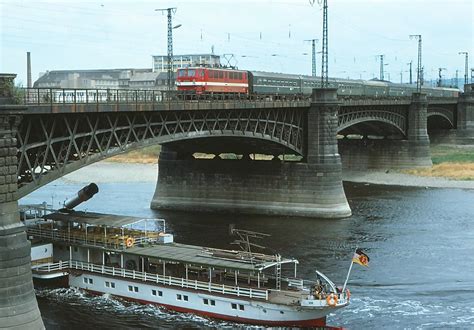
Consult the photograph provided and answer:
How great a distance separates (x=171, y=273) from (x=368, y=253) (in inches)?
670

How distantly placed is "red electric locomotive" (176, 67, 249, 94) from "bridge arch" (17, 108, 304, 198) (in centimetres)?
529

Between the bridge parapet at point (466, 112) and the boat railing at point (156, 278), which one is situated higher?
the bridge parapet at point (466, 112)

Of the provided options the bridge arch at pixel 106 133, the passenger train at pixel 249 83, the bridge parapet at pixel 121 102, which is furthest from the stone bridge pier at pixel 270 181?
the passenger train at pixel 249 83

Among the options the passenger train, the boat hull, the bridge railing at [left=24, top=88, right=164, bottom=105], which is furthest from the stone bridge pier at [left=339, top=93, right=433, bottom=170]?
the boat hull

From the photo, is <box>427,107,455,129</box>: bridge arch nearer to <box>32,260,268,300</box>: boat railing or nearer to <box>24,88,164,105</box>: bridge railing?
<box>24,88,164,105</box>: bridge railing

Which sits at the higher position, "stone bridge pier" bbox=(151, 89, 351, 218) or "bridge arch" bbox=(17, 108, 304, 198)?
"bridge arch" bbox=(17, 108, 304, 198)

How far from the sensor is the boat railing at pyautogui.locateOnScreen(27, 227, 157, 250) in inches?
1620

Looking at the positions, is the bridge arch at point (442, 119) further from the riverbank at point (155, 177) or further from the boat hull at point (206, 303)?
the boat hull at point (206, 303)

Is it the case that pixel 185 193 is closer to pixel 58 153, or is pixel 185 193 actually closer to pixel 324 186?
pixel 324 186

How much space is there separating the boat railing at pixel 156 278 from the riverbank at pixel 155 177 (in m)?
54.6

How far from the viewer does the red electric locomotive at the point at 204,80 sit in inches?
2469

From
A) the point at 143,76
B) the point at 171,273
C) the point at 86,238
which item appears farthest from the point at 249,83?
the point at 143,76

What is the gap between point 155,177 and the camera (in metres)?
101

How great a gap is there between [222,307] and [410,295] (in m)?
10.9
